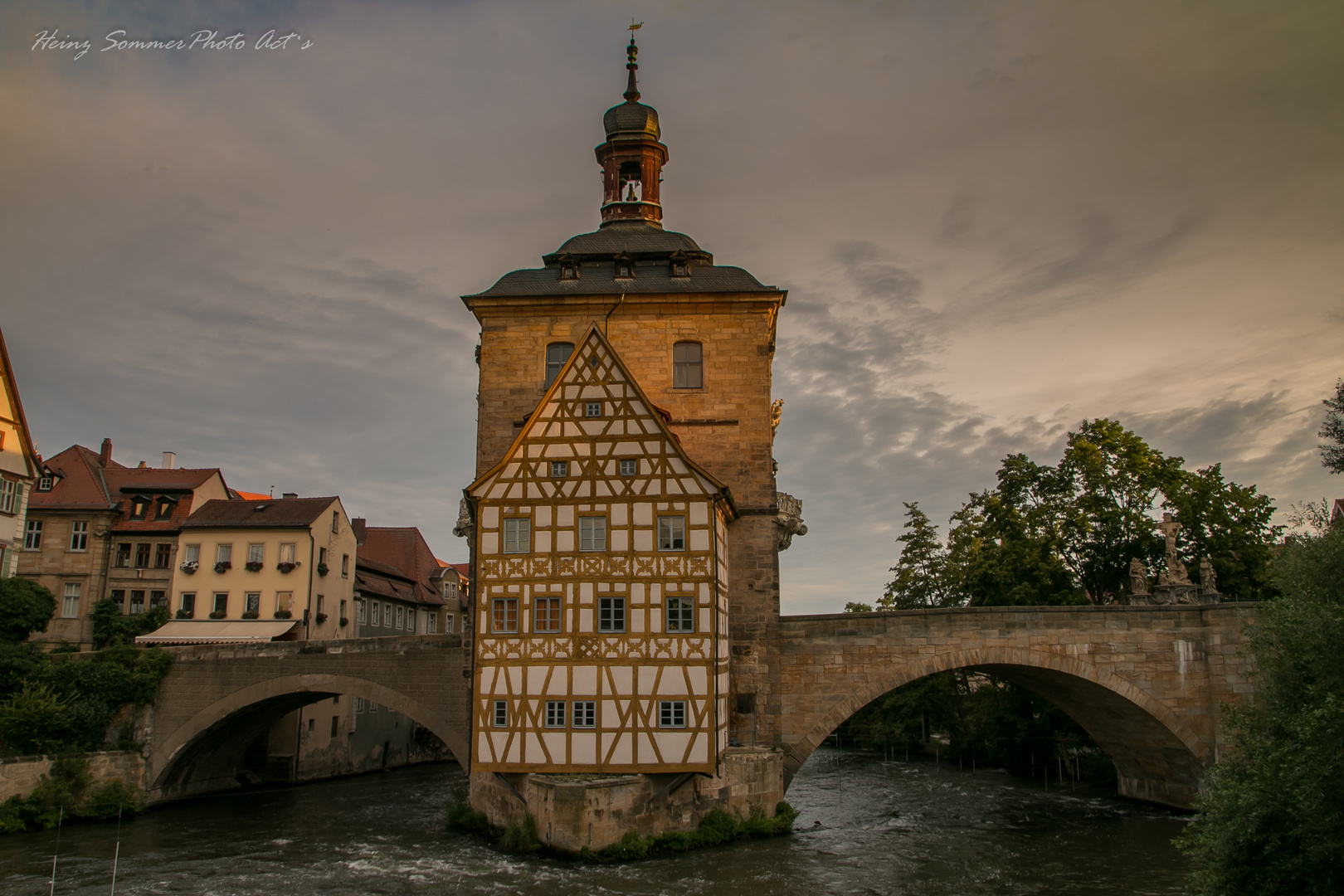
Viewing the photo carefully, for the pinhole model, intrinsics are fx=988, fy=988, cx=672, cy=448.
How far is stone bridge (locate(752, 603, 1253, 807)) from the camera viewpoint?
23.7m

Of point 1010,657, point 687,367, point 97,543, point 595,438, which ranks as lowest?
point 1010,657

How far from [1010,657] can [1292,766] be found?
11.6 meters

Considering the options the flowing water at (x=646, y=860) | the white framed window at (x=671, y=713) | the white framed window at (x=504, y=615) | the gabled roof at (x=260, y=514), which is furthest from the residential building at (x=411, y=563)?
the white framed window at (x=671, y=713)

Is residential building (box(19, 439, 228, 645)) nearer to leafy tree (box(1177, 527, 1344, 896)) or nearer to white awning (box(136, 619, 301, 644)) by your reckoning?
white awning (box(136, 619, 301, 644))

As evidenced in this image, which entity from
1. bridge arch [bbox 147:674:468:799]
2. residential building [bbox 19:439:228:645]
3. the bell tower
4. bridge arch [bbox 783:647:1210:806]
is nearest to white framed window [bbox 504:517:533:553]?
bridge arch [bbox 147:674:468:799]

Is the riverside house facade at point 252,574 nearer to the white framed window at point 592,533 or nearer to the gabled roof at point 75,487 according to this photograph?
the gabled roof at point 75,487

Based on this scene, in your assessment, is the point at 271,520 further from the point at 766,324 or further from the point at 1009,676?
the point at 1009,676

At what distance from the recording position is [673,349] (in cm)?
2625

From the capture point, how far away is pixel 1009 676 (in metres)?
28.4

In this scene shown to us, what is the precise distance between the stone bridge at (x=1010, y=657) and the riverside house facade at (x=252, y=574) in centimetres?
1660

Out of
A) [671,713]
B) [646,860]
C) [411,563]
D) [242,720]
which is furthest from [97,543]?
[646,860]

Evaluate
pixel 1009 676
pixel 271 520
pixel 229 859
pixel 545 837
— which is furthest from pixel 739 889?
pixel 271 520

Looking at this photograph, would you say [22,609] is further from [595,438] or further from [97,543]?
[595,438]

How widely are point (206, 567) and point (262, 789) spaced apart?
7.45 m
